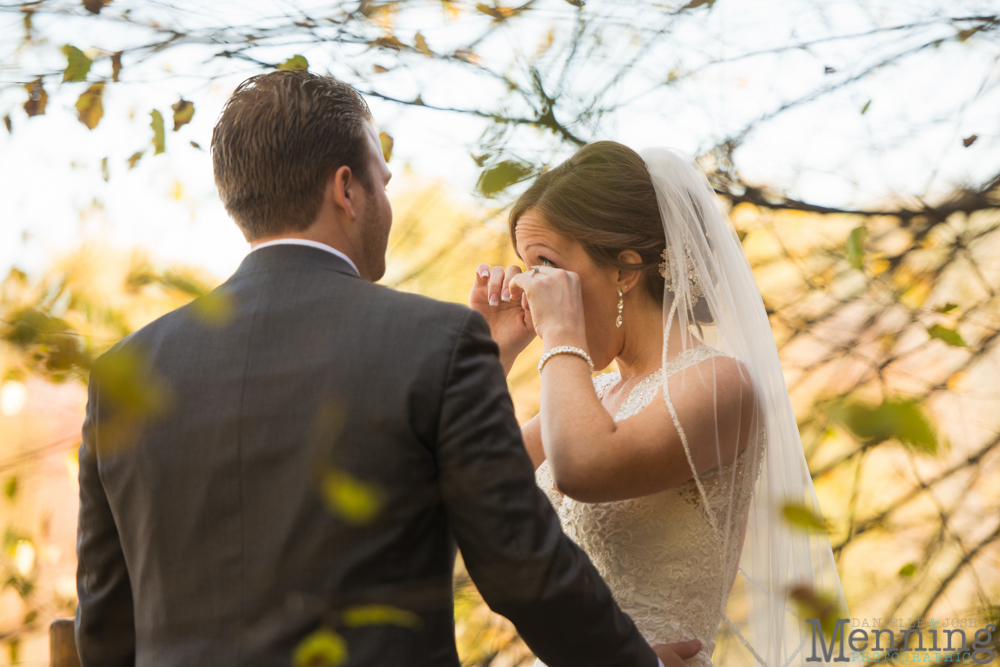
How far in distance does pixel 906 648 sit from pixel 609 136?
223 centimetres

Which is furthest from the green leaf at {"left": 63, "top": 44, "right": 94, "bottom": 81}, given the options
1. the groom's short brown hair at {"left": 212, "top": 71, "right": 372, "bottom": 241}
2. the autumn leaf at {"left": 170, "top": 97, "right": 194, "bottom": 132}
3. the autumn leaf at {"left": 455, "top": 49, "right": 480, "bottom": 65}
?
the autumn leaf at {"left": 455, "top": 49, "right": 480, "bottom": 65}

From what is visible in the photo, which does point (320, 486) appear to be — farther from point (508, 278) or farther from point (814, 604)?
point (508, 278)

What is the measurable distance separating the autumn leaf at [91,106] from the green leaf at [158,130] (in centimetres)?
30

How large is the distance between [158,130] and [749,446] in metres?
2.01

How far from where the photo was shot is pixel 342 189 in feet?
4.51

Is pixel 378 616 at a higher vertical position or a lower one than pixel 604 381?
higher

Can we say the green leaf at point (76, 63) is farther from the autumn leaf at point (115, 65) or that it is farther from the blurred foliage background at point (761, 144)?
the autumn leaf at point (115, 65)

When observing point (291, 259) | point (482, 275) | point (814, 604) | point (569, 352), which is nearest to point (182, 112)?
point (482, 275)

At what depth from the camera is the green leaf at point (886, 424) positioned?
584 mm

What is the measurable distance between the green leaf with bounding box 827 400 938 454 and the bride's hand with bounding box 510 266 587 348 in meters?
1.10

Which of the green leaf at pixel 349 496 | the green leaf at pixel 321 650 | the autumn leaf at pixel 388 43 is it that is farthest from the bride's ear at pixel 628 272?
the autumn leaf at pixel 388 43

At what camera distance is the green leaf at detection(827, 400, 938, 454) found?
58cm

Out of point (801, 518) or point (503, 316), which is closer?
point (801, 518)

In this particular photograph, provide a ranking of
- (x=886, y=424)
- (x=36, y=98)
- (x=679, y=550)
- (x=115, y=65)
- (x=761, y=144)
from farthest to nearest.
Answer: (x=761, y=144) → (x=115, y=65) → (x=36, y=98) → (x=679, y=550) → (x=886, y=424)
